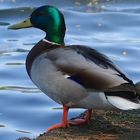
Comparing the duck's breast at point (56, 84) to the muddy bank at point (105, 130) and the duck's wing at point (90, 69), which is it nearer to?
the duck's wing at point (90, 69)

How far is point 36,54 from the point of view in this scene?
525cm

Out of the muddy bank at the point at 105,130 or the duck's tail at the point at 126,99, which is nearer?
the duck's tail at the point at 126,99

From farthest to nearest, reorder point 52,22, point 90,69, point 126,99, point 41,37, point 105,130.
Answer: point 41,37 < point 52,22 < point 105,130 < point 90,69 < point 126,99

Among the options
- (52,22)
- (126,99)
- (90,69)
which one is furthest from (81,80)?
(52,22)

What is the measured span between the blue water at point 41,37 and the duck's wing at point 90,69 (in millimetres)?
2082

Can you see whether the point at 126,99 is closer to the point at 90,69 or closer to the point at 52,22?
the point at 90,69

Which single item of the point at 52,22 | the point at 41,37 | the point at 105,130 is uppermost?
the point at 52,22

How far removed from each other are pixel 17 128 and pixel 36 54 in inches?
81.2

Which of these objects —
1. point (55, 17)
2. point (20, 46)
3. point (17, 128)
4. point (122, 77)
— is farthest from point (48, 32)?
point (20, 46)

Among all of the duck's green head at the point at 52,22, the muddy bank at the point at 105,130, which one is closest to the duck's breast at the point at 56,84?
the muddy bank at the point at 105,130

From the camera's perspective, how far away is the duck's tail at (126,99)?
4590 mm

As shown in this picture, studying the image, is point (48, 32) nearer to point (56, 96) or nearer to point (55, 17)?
point (55, 17)

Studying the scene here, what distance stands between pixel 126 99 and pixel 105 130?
39cm

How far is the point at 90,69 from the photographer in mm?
4824
